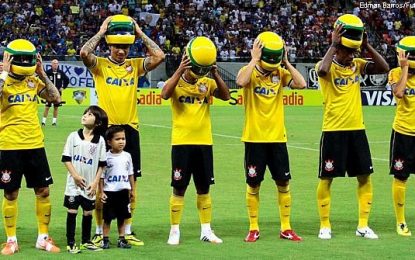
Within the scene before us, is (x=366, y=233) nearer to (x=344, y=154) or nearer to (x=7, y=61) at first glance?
(x=344, y=154)

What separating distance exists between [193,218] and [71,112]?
22955mm

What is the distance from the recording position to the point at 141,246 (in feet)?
33.8

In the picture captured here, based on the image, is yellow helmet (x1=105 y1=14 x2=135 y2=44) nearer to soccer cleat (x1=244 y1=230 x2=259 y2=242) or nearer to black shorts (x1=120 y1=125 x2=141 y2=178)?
black shorts (x1=120 y1=125 x2=141 y2=178)

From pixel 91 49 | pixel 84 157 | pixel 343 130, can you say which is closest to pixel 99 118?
pixel 84 157

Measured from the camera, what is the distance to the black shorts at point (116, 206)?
10.2 meters

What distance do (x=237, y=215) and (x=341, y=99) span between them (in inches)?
107

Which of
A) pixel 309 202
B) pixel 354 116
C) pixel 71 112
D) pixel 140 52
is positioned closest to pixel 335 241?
pixel 354 116

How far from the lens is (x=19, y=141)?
10094 millimetres

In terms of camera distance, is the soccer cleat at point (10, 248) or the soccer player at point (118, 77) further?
the soccer player at point (118, 77)

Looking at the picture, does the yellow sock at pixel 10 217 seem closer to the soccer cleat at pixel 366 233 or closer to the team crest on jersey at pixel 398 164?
the soccer cleat at pixel 366 233

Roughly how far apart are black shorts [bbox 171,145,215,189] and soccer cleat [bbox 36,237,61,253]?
5.22 ft

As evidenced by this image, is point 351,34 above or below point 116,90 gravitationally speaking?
above

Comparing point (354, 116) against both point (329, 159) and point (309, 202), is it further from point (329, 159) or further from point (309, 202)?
point (309, 202)

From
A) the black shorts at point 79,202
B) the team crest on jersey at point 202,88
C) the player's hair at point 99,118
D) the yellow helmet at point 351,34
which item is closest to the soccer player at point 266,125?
the team crest on jersey at point 202,88
